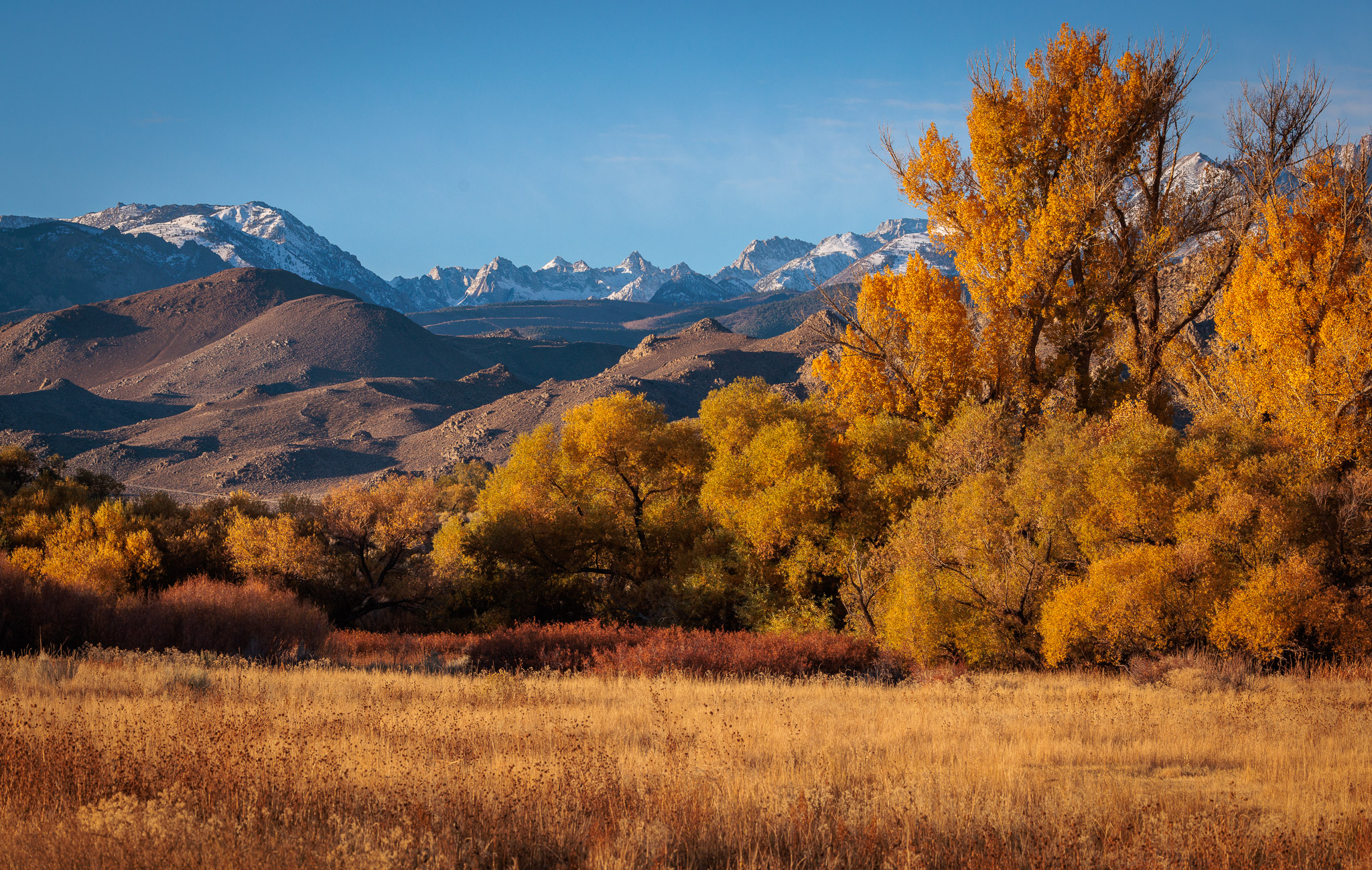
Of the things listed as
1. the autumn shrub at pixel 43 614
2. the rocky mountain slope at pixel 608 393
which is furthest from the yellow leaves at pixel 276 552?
the rocky mountain slope at pixel 608 393

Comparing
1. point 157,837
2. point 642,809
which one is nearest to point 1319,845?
point 642,809

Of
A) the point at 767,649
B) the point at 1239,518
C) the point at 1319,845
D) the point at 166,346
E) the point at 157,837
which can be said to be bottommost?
the point at 767,649

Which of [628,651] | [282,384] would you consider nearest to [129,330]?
[282,384]

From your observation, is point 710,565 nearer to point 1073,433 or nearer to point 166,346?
point 1073,433

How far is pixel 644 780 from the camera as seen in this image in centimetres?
729

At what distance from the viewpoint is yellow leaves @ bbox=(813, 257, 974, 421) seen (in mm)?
25125

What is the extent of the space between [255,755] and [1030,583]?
17052 mm

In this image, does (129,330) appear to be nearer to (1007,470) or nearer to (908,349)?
(908,349)

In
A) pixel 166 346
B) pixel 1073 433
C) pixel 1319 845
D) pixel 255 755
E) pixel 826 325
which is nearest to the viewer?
pixel 1319 845

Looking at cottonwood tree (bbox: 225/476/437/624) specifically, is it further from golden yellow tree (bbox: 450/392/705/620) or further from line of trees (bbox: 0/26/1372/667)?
golden yellow tree (bbox: 450/392/705/620)

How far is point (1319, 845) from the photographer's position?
625 centimetres

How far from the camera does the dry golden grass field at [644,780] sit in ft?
18.7

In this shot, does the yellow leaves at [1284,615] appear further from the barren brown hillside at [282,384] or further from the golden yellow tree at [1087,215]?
the barren brown hillside at [282,384]

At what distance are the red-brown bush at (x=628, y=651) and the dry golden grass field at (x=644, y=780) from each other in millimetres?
5179
